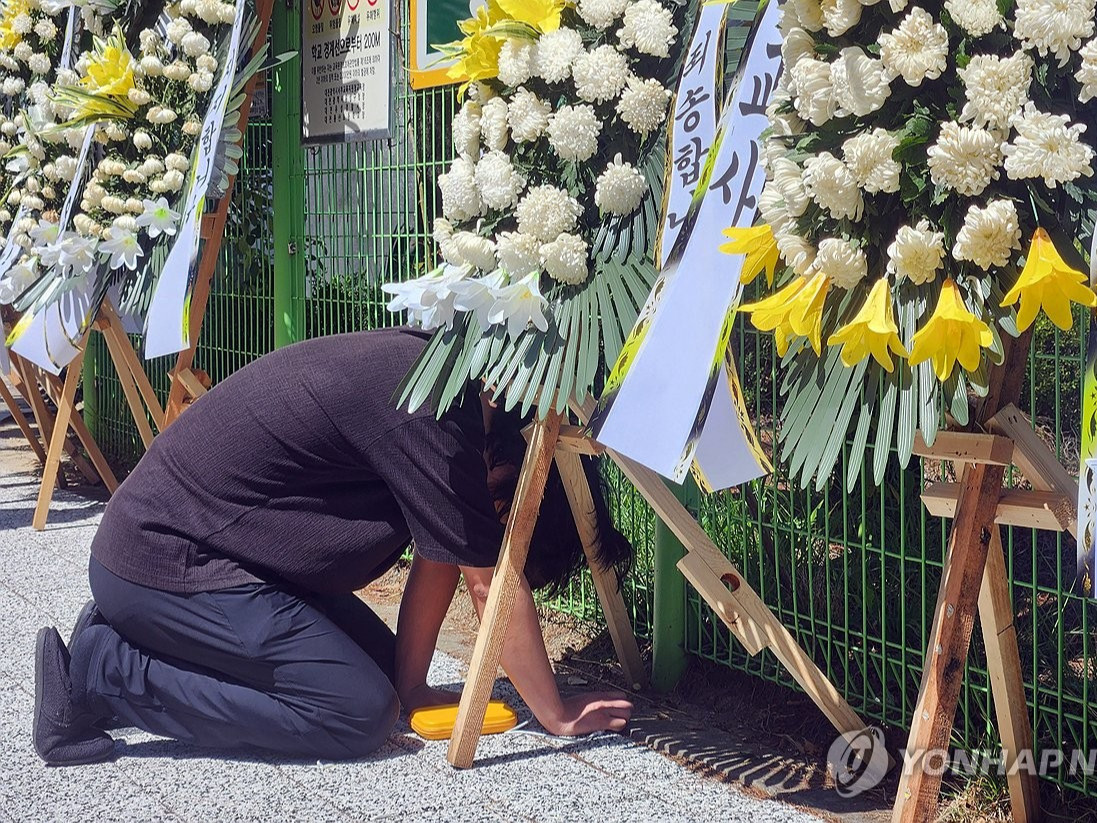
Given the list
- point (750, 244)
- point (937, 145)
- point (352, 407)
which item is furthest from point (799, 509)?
point (937, 145)

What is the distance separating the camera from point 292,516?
122 inches

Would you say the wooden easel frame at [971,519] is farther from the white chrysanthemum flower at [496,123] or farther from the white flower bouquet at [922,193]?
the white chrysanthemum flower at [496,123]

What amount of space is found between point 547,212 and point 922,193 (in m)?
0.98

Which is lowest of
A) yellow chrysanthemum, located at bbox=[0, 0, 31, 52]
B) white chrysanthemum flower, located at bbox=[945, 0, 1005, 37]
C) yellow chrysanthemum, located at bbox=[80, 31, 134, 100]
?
white chrysanthemum flower, located at bbox=[945, 0, 1005, 37]

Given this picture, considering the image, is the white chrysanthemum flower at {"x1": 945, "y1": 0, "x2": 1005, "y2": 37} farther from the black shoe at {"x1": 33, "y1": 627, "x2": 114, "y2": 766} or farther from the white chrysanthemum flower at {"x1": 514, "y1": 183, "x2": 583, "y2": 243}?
the black shoe at {"x1": 33, "y1": 627, "x2": 114, "y2": 766}

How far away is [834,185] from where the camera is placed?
192 cm

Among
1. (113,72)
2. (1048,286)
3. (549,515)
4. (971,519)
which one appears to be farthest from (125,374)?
(1048,286)

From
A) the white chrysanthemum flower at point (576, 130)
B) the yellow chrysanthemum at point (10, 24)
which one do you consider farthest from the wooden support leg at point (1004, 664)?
the yellow chrysanthemum at point (10, 24)

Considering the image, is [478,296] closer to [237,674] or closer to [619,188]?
[619,188]

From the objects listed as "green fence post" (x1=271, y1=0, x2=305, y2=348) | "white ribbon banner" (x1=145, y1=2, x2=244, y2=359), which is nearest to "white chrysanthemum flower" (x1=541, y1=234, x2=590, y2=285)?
"white ribbon banner" (x1=145, y1=2, x2=244, y2=359)

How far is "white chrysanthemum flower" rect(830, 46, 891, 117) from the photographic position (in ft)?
6.15

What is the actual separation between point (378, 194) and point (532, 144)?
208 centimetres

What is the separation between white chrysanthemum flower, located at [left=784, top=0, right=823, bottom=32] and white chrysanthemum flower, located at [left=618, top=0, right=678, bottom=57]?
672mm

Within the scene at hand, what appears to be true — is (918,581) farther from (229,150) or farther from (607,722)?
(229,150)
